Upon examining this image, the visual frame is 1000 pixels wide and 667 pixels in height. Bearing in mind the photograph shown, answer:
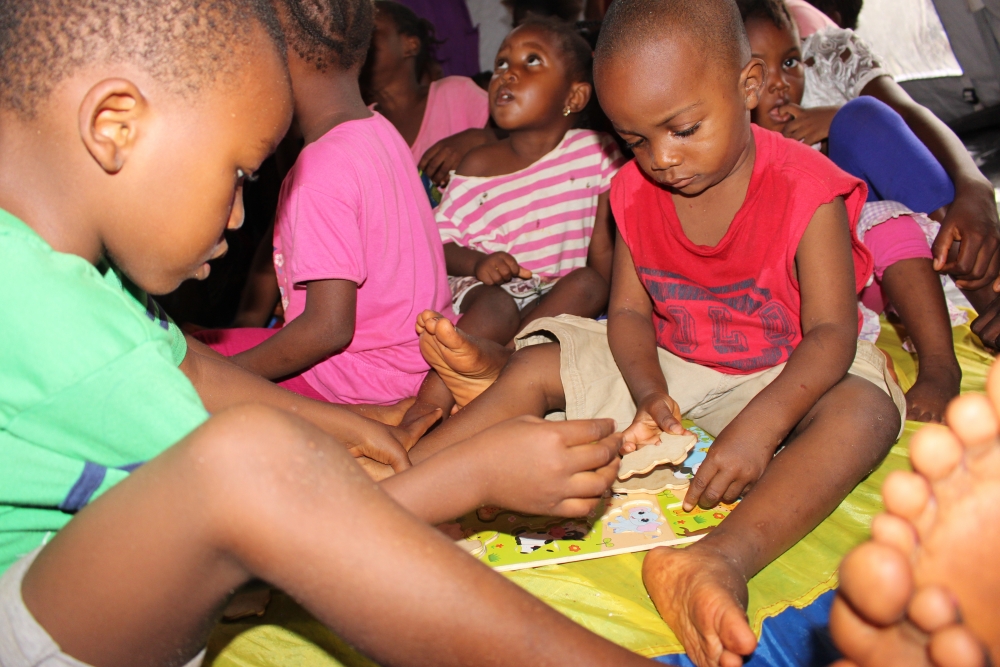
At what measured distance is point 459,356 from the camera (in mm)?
1180

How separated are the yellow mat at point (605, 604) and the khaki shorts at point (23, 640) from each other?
13.0 inches

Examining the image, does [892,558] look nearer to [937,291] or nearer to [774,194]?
[774,194]

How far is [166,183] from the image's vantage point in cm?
70

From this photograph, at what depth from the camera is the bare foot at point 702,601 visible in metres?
0.73

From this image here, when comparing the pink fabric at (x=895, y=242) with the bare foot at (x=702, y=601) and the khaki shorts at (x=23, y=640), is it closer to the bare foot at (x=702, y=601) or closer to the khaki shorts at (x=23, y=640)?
the bare foot at (x=702, y=601)

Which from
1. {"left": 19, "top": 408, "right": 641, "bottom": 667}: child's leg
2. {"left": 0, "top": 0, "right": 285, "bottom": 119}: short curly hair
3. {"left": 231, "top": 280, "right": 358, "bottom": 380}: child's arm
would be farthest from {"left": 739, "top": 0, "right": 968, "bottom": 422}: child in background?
{"left": 0, "top": 0, "right": 285, "bottom": 119}: short curly hair

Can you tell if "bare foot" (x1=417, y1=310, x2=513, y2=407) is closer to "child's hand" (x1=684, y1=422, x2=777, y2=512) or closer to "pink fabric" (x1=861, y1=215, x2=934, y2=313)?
"child's hand" (x1=684, y1=422, x2=777, y2=512)

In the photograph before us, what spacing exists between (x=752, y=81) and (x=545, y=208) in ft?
2.13

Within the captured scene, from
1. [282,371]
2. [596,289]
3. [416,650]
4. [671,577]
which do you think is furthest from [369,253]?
[416,650]

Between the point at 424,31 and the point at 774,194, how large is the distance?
59.7 inches

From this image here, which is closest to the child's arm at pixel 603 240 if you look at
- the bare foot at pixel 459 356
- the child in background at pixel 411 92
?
the bare foot at pixel 459 356

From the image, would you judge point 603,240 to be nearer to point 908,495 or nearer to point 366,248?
point 366,248

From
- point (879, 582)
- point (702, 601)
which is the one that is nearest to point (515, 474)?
point (702, 601)

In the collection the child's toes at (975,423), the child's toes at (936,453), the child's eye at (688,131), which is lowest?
the child's toes at (936,453)
